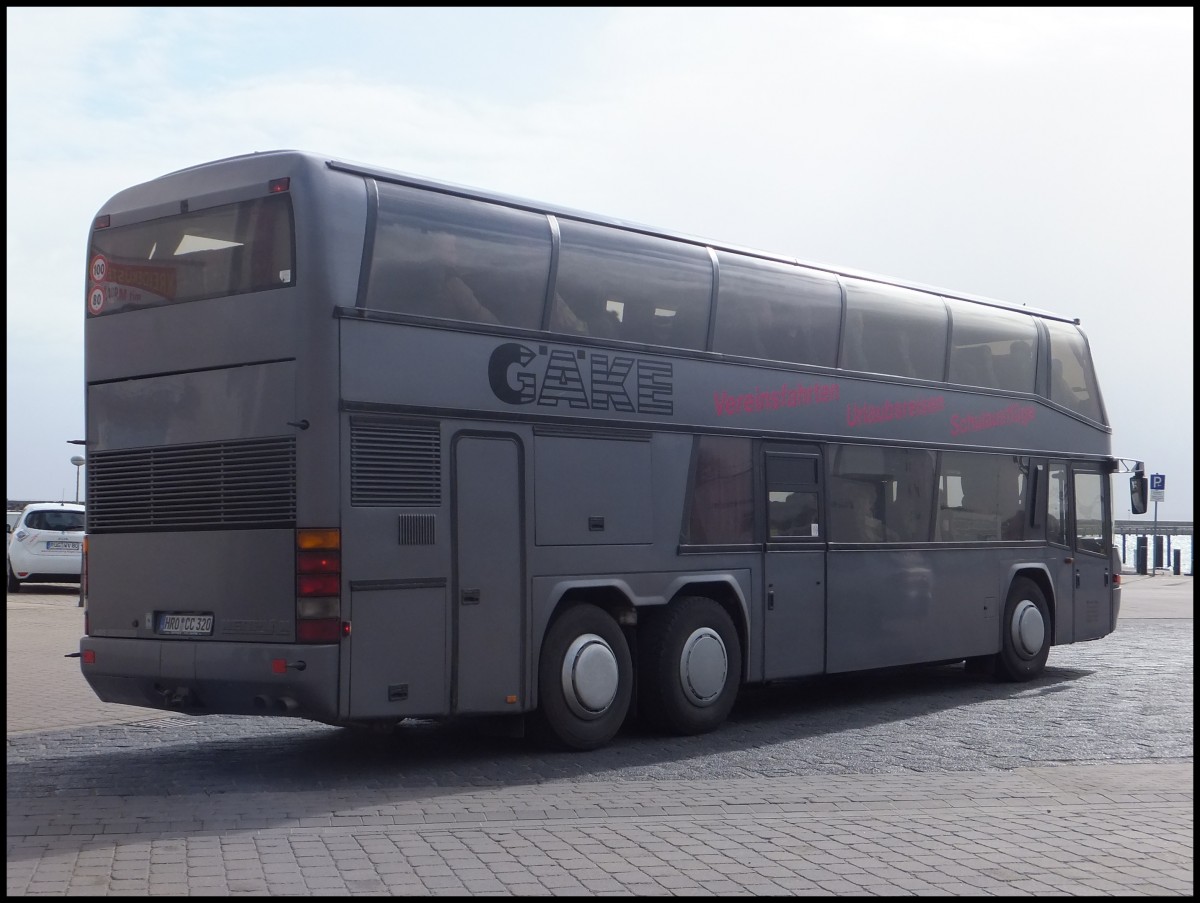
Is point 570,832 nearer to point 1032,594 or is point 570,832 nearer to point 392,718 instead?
point 392,718

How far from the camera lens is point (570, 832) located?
771 cm

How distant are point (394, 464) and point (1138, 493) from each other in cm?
1110

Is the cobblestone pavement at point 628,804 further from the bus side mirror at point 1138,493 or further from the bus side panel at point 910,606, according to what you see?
the bus side mirror at point 1138,493

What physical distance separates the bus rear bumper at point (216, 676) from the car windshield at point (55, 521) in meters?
20.1

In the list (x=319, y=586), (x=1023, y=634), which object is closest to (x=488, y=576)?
(x=319, y=586)

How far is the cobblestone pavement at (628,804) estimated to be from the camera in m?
6.67

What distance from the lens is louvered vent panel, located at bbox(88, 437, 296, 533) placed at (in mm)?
9391

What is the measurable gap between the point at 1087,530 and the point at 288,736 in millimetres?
9616

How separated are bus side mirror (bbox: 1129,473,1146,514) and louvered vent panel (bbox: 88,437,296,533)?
1163cm

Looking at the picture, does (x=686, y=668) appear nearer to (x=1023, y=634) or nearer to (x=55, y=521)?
(x=1023, y=634)

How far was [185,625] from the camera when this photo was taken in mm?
9727

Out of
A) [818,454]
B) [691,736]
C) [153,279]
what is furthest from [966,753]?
[153,279]

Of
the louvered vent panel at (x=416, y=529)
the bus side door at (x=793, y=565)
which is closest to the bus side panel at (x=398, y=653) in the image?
the louvered vent panel at (x=416, y=529)

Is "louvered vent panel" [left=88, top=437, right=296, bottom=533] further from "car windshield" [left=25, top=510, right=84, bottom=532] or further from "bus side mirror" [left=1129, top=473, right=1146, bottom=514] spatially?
"car windshield" [left=25, top=510, right=84, bottom=532]
